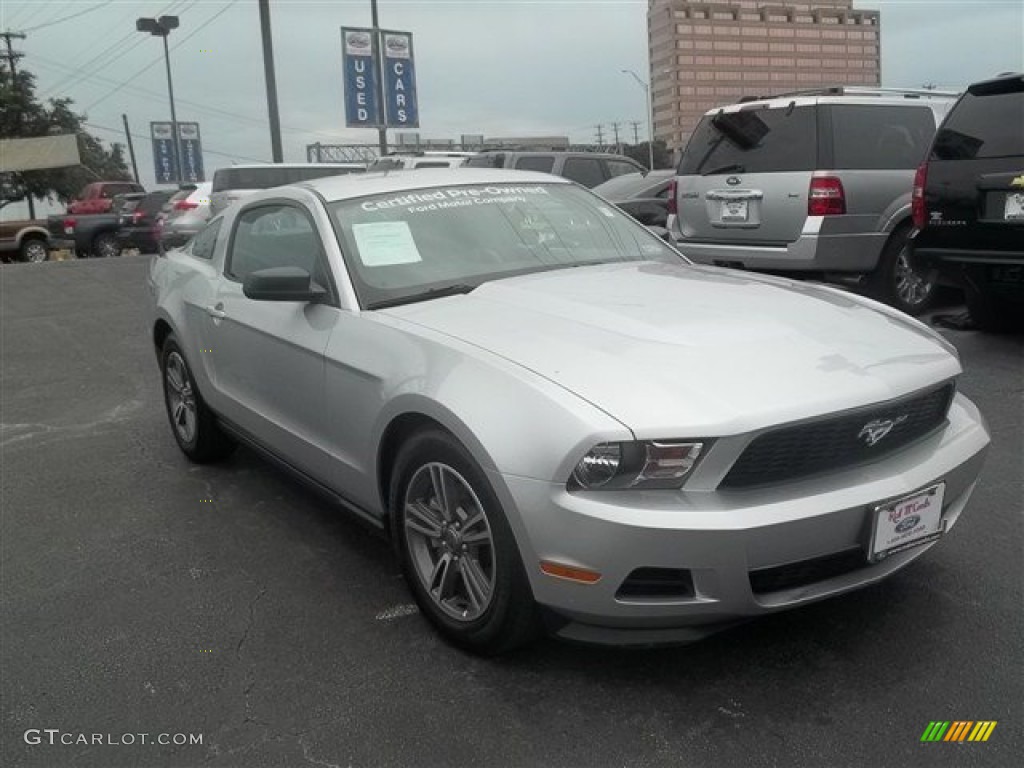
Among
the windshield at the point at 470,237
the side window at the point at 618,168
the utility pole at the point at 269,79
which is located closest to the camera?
the windshield at the point at 470,237

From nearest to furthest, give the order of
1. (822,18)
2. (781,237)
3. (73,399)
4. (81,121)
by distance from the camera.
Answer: (73,399) < (781,237) < (822,18) < (81,121)

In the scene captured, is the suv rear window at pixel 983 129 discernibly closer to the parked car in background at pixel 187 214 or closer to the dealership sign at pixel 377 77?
the parked car in background at pixel 187 214

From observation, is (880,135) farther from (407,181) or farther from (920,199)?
(407,181)

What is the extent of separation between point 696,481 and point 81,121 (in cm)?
Answer: 6079

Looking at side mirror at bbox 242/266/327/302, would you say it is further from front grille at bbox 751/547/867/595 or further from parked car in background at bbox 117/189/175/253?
parked car in background at bbox 117/189/175/253

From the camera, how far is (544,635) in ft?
8.85

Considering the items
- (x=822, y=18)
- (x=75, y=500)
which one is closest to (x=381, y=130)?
(x=822, y=18)

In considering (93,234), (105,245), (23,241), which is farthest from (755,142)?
(23,241)

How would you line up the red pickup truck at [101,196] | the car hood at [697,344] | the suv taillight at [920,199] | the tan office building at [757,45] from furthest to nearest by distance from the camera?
the red pickup truck at [101,196]
the tan office building at [757,45]
the suv taillight at [920,199]
the car hood at [697,344]

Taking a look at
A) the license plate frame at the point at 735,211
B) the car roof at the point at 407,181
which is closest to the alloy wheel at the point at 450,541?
the car roof at the point at 407,181

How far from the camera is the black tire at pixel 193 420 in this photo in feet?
15.7

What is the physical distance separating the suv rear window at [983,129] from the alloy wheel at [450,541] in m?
4.83

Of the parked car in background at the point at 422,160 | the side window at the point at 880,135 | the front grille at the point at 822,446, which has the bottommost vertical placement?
the front grille at the point at 822,446

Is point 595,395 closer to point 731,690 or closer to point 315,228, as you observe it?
point 731,690
